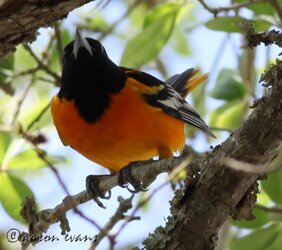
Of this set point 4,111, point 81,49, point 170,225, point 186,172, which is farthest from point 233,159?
point 4,111

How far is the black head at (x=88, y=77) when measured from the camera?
11.9 feet

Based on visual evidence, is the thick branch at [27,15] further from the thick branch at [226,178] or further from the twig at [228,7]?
the twig at [228,7]

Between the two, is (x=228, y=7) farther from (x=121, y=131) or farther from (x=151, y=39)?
(x=121, y=131)

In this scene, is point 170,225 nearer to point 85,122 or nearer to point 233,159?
point 233,159

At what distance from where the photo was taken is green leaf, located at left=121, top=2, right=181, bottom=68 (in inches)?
152

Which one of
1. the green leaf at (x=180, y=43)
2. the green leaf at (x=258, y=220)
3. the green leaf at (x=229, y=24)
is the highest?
the green leaf at (x=180, y=43)

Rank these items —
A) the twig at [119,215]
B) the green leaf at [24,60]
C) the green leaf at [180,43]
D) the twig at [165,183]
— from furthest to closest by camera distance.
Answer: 1. the green leaf at [180,43]
2. the green leaf at [24,60]
3. the twig at [119,215]
4. the twig at [165,183]

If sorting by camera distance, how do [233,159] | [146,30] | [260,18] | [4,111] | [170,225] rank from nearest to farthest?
[233,159], [170,225], [260,18], [146,30], [4,111]

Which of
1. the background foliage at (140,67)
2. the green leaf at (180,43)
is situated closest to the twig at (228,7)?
the background foliage at (140,67)

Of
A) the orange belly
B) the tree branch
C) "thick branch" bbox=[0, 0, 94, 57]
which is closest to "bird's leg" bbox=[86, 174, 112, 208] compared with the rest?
the orange belly

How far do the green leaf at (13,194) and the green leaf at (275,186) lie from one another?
4.14 feet

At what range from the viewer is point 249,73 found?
4094 millimetres

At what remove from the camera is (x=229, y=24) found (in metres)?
3.31

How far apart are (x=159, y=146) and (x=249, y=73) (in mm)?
863
